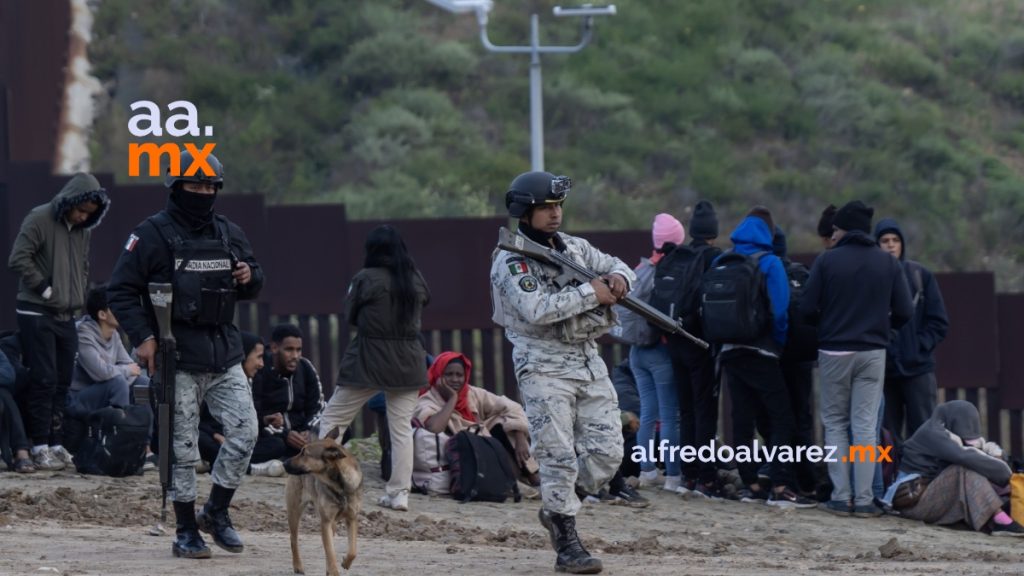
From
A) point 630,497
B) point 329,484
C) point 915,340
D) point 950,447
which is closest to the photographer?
point 329,484

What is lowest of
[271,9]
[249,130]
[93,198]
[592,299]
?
[592,299]

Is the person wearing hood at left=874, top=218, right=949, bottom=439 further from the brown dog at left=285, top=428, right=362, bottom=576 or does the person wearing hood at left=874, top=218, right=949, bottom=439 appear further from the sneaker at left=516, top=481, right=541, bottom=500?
the brown dog at left=285, top=428, right=362, bottom=576

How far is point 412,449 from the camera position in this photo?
1084 centimetres

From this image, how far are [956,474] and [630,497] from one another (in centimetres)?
227

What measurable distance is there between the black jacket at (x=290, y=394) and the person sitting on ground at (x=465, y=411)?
0.79m

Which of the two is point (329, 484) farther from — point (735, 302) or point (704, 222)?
point (704, 222)

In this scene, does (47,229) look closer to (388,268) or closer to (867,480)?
(388,268)

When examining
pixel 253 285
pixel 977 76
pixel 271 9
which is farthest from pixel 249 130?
pixel 253 285

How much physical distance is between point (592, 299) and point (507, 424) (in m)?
3.98

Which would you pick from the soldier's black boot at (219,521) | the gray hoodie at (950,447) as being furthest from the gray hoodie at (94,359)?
the gray hoodie at (950,447)

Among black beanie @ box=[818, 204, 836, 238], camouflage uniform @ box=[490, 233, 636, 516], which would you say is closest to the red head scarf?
black beanie @ box=[818, 204, 836, 238]

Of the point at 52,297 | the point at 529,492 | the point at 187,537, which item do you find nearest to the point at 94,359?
the point at 52,297

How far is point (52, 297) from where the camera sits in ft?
36.8

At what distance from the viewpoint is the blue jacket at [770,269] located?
11344 mm
